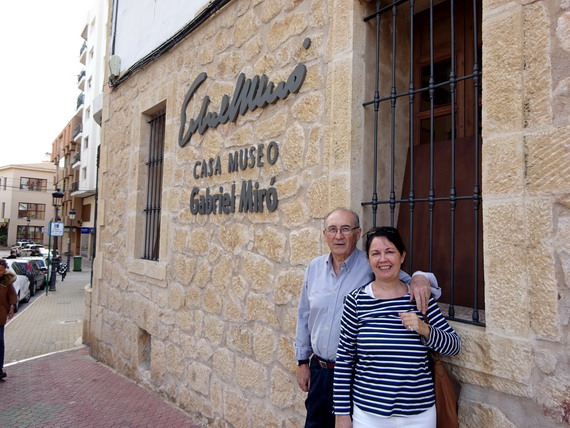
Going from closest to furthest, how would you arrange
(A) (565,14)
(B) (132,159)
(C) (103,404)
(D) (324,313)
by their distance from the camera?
(A) (565,14) < (D) (324,313) < (C) (103,404) < (B) (132,159)

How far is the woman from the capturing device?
1.79m

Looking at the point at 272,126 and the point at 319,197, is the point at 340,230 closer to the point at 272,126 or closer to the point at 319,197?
the point at 319,197

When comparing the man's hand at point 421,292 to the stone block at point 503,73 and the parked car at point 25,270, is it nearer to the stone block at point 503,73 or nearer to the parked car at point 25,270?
the stone block at point 503,73

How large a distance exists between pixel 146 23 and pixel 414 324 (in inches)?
227

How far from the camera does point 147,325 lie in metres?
5.00

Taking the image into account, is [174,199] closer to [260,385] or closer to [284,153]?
[284,153]

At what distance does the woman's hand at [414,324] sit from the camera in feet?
5.85

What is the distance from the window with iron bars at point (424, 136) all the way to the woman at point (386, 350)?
0.61 m

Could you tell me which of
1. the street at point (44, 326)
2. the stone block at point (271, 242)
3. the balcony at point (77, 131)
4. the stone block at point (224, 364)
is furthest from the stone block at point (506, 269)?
the balcony at point (77, 131)

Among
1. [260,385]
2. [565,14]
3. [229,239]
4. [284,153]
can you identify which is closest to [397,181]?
[284,153]

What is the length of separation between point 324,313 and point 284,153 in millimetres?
1397

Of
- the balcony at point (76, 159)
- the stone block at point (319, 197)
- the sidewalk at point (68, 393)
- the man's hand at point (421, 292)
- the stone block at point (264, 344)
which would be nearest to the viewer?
the man's hand at point (421, 292)

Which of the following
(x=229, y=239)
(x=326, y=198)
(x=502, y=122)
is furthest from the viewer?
(x=229, y=239)

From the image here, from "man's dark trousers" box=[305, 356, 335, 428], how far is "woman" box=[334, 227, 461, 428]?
30 cm
